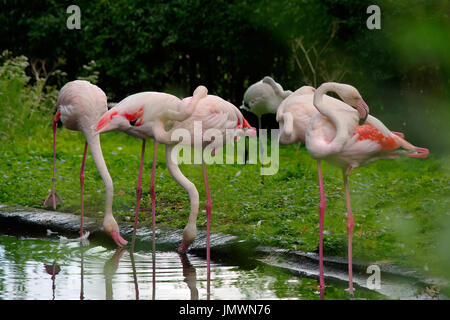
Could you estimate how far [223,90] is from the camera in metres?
13.6

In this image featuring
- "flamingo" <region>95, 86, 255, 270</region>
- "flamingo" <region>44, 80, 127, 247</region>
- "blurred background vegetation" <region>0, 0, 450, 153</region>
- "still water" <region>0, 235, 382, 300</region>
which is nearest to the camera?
"still water" <region>0, 235, 382, 300</region>

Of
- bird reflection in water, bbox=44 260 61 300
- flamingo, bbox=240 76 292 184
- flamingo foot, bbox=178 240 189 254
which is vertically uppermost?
flamingo, bbox=240 76 292 184

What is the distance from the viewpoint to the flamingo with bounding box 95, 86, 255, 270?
17.6 ft

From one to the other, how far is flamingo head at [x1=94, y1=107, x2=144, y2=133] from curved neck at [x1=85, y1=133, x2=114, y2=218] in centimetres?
57

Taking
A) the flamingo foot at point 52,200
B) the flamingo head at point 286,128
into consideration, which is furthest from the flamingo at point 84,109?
the flamingo head at point 286,128

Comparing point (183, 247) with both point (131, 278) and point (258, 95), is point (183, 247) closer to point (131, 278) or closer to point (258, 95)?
point (131, 278)

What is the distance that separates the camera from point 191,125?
554 centimetres

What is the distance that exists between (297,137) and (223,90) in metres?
8.25

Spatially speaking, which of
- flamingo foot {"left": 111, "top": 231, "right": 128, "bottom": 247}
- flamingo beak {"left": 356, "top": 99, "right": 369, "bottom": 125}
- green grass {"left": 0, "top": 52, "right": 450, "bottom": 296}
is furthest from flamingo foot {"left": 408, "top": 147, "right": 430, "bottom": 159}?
flamingo foot {"left": 111, "top": 231, "right": 128, "bottom": 247}

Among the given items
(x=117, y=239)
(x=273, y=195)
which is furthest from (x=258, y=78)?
(x=117, y=239)

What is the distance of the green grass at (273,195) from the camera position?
17.2 feet

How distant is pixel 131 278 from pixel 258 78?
28.7ft

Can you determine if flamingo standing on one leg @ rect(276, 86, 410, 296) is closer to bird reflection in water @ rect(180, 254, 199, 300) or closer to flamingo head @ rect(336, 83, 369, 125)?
flamingo head @ rect(336, 83, 369, 125)

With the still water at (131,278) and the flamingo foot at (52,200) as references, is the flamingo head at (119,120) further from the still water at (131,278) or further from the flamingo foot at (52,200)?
the flamingo foot at (52,200)
